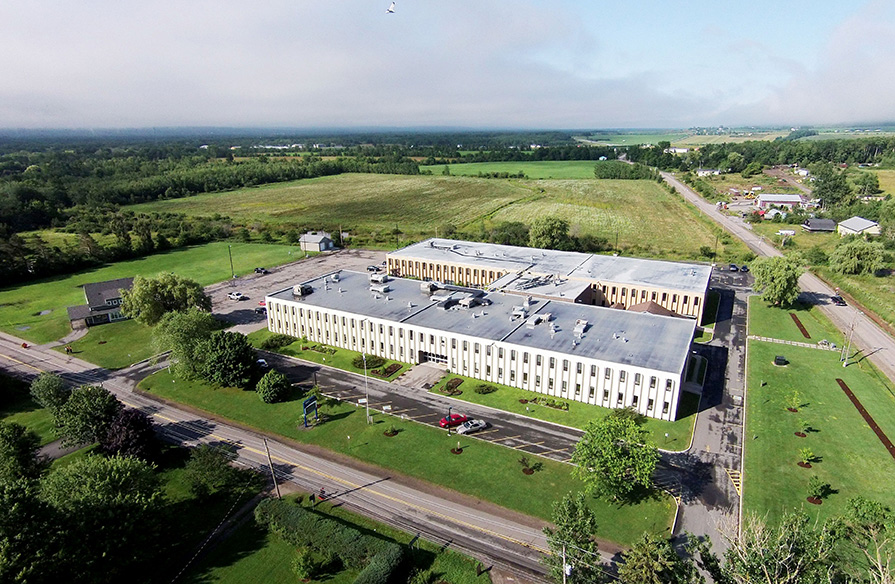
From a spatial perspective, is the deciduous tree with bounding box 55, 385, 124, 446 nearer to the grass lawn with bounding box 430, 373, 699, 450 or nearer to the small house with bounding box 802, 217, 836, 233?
the grass lawn with bounding box 430, 373, 699, 450

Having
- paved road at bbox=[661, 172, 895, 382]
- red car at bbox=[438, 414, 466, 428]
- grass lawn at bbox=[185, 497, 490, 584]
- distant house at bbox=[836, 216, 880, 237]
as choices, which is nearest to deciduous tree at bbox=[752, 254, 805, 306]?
paved road at bbox=[661, 172, 895, 382]

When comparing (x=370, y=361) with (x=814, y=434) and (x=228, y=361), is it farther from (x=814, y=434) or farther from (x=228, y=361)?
(x=814, y=434)

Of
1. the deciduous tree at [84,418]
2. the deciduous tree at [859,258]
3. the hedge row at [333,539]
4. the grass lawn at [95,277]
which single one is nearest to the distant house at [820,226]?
the deciduous tree at [859,258]

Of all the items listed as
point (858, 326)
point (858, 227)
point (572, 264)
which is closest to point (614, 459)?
point (572, 264)

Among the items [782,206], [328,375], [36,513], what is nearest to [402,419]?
[328,375]

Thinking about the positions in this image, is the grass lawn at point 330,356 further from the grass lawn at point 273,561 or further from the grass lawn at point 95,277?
the grass lawn at point 95,277

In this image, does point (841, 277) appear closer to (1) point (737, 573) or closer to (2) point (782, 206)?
(2) point (782, 206)
